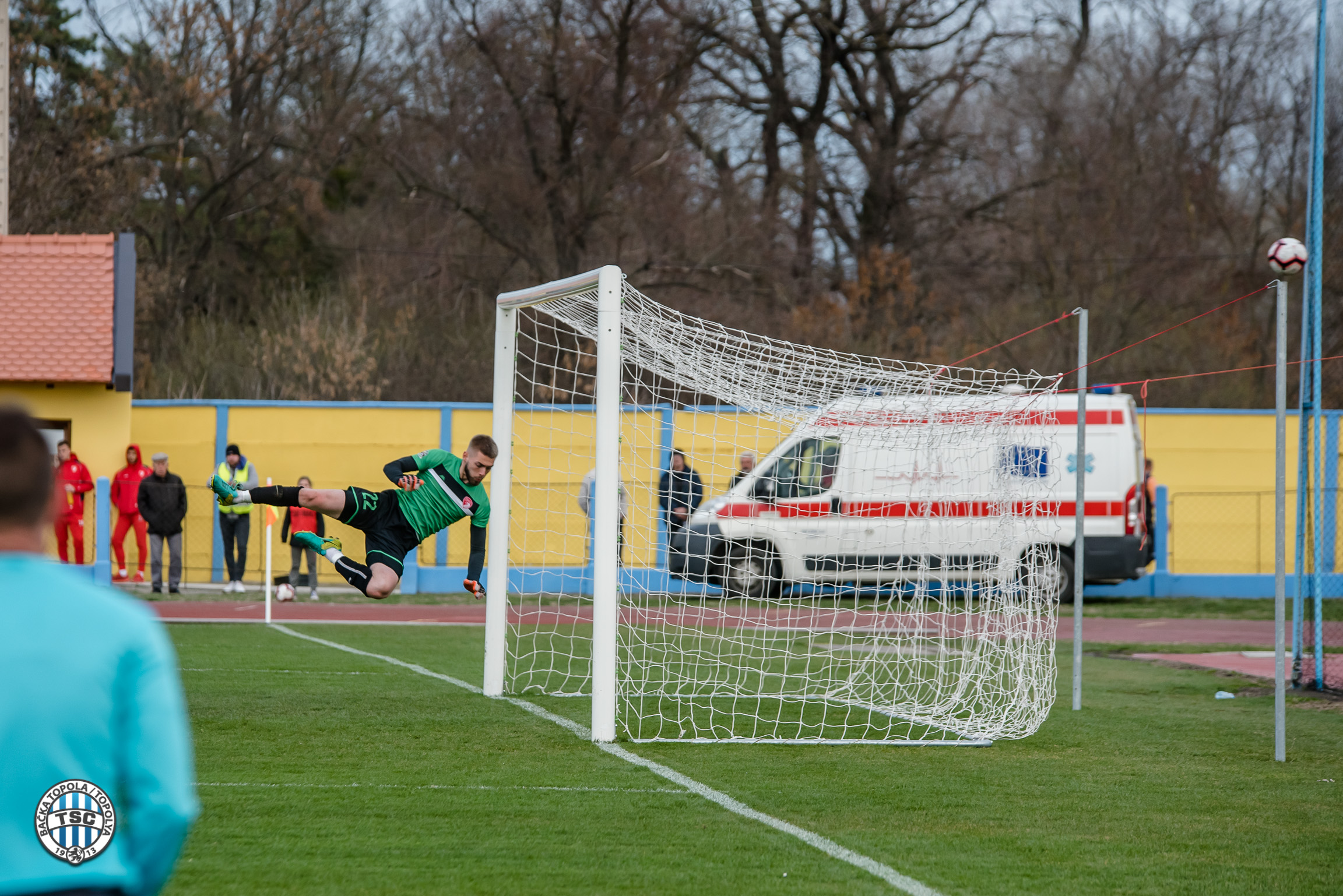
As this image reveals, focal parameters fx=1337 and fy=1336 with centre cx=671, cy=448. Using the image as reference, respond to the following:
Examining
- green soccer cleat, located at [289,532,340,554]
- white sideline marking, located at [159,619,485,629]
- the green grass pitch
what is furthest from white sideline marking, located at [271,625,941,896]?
white sideline marking, located at [159,619,485,629]

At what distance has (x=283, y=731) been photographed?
7855mm

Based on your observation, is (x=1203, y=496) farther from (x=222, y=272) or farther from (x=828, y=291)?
(x=222, y=272)

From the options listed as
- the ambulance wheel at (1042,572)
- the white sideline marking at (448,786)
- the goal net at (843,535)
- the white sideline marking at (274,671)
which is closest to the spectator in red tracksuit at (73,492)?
the white sideline marking at (274,671)

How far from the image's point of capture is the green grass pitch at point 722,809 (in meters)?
5.00

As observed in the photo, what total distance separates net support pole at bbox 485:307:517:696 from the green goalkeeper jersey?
7.3 inches

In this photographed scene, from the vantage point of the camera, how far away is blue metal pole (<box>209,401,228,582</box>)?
20531 mm

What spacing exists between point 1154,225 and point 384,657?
23.6 meters

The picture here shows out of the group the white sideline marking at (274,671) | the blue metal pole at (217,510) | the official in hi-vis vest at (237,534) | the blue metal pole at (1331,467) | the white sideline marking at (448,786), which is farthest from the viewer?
the blue metal pole at (1331,467)

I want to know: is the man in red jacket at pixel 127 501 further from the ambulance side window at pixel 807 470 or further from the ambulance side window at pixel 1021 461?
the ambulance side window at pixel 1021 461

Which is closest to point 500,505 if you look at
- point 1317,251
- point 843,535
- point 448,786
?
point 843,535

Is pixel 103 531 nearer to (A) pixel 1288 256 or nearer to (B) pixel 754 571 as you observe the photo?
(B) pixel 754 571

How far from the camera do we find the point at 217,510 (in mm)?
20016

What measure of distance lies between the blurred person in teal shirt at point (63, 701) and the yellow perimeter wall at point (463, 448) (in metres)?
15.8

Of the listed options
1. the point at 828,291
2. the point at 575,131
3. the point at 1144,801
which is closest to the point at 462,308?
the point at 575,131
